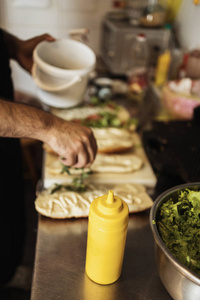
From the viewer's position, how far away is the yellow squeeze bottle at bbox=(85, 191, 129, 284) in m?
0.67

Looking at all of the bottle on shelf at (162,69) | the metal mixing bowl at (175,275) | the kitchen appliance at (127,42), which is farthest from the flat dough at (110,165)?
the kitchen appliance at (127,42)

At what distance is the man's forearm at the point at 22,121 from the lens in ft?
2.77

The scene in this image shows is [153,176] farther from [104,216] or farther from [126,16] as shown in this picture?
[126,16]

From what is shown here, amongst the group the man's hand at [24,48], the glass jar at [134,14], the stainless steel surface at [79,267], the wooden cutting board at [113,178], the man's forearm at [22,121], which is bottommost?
the stainless steel surface at [79,267]

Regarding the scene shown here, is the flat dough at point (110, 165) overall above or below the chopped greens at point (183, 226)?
below

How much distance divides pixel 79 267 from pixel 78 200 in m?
0.25

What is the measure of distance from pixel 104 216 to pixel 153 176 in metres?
0.58

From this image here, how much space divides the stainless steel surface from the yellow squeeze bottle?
46mm

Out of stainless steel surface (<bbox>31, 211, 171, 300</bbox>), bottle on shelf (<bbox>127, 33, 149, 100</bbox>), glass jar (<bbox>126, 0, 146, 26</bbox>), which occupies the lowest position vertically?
stainless steel surface (<bbox>31, 211, 171, 300</bbox>)

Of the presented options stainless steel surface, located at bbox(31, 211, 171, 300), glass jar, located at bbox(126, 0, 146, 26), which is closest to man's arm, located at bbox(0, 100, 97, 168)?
stainless steel surface, located at bbox(31, 211, 171, 300)

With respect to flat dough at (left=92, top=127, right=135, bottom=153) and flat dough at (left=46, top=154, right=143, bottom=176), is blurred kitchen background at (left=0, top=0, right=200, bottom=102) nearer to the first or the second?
flat dough at (left=92, top=127, right=135, bottom=153)

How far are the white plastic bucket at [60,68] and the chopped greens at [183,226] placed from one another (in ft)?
2.80

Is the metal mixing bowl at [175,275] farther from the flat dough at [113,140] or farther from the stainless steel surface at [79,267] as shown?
the flat dough at [113,140]

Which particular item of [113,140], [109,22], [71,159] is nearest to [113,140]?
[113,140]
